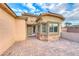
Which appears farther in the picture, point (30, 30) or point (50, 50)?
point (30, 30)

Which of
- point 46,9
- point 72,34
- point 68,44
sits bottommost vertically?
point 68,44

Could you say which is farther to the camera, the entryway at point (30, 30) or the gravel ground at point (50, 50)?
the entryway at point (30, 30)

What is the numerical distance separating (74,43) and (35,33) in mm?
1637

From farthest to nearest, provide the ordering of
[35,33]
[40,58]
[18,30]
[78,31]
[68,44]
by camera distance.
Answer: [18,30]
[35,33]
[68,44]
[78,31]
[40,58]

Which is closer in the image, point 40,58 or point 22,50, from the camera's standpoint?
point 40,58

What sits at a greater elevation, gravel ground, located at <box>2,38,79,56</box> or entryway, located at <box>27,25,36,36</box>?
entryway, located at <box>27,25,36,36</box>

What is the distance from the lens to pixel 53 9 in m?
3.11

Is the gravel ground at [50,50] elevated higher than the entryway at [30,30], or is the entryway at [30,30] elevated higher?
the entryway at [30,30]

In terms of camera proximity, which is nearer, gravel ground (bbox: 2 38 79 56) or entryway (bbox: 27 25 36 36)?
gravel ground (bbox: 2 38 79 56)

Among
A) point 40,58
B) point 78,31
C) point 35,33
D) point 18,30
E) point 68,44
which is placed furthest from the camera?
point 18,30

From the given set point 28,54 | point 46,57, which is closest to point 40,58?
point 46,57

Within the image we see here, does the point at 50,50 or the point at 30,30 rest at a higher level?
the point at 30,30

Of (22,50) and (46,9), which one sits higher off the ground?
(46,9)

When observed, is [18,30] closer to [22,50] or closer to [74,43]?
[22,50]
